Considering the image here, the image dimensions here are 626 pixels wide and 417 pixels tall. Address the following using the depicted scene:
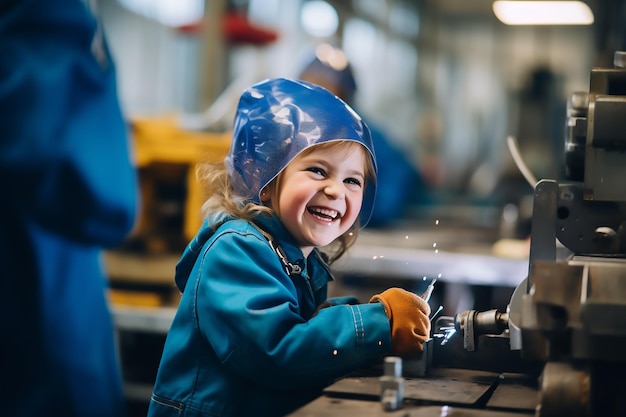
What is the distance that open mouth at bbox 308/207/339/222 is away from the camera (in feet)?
3.28

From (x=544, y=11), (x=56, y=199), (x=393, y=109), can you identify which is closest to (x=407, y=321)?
(x=56, y=199)

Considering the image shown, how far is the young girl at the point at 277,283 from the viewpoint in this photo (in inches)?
37.2

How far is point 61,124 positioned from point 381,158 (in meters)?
1.87

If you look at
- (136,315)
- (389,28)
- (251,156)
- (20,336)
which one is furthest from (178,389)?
(389,28)

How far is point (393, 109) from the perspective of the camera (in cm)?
842

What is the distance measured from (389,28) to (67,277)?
21.0 ft

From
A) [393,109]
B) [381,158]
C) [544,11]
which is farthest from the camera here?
[393,109]

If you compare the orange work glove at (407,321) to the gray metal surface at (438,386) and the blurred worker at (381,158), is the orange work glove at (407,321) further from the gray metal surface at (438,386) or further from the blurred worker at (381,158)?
the blurred worker at (381,158)

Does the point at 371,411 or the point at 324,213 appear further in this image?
the point at 324,213

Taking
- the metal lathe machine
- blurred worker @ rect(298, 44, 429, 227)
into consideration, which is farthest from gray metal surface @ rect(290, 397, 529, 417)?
blurred worker @ rect(298, 44, 429, 227)

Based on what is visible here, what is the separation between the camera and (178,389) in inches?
40.1

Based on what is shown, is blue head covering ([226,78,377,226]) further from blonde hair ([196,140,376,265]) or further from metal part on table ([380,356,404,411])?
metal part on table ([380,356,404,411])

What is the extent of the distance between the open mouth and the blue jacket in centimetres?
5

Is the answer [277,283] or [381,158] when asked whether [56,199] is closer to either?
[277,283]
